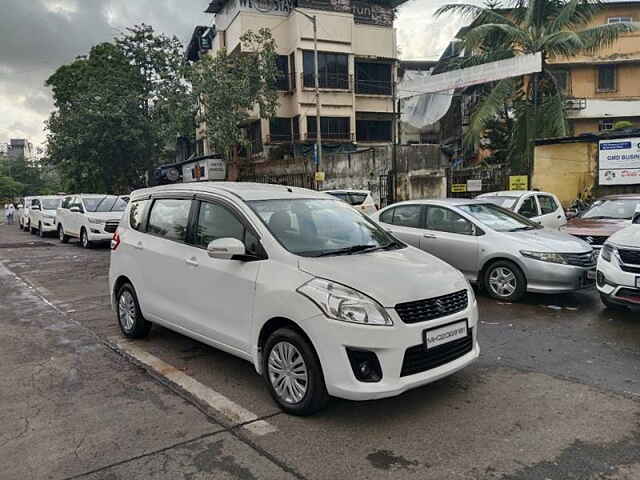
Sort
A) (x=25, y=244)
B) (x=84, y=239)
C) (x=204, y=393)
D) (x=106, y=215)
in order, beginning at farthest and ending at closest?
(x=25, y=244)
(x=84, y=239)
(x=106, y=215)
(x=204, y=393)

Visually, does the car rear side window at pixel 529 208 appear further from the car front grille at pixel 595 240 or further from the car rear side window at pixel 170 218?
the car rear side window at pixel 170 218

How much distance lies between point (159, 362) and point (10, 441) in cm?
164

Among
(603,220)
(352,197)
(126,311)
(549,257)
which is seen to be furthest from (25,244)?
(603,220)

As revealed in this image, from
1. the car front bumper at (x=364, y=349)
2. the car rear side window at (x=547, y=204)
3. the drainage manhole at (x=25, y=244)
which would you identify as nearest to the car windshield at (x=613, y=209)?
the car rear side window at (x=547, y=204)

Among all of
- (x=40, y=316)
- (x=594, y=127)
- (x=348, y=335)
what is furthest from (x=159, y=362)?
(x=594, y=127)

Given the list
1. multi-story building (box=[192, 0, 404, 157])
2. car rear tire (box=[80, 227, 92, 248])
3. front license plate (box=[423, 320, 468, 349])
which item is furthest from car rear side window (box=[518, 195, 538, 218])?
multi-story building (box=[192, 0, 404, 157])

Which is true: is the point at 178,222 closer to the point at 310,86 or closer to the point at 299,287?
the point at 299,287

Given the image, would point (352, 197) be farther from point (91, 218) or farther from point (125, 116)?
point (125, 116)

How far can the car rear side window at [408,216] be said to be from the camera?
346 inches

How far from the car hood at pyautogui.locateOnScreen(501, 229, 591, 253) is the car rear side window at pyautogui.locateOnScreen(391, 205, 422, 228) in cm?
158

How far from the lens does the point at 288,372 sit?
388 cm

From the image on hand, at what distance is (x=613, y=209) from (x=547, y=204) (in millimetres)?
2275

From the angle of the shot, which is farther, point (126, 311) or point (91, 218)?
point (91, 218)

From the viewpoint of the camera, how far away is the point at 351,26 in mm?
30234
